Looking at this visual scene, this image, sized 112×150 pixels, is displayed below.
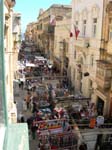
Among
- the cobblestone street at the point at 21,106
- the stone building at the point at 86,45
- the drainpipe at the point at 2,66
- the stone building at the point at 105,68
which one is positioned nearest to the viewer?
the drainpipe at the point at 2,66

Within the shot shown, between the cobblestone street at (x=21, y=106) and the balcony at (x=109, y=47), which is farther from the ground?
the balcony at (x=109, y=47)

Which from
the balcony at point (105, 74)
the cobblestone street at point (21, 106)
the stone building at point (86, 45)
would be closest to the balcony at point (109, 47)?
the balcony at point (105, 74)

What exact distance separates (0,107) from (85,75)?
16564 millimetres

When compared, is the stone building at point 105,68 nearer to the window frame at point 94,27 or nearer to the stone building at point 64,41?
the window frame at point 94,27

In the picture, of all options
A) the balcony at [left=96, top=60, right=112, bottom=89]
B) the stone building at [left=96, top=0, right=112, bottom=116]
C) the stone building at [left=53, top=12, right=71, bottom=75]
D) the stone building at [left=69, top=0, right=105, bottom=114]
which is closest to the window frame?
the stone building at [left=69, top=0, right=105, bottom=114]

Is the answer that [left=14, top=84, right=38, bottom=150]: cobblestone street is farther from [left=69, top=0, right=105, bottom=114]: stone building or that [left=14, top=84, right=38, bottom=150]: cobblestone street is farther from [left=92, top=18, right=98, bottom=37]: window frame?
[left=92, top=18, right=98, bottom=37]: window frame

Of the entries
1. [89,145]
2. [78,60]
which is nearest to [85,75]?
[78,60]

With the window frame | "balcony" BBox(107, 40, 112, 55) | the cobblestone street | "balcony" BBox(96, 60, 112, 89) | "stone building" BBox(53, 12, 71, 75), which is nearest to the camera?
the cobblestone street

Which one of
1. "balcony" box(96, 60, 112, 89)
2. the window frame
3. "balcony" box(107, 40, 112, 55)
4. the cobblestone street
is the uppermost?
the window frame

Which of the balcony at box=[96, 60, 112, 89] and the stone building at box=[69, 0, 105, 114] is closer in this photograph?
the balcony at box=[96, 60, 112, 89]

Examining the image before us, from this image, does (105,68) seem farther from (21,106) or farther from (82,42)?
(21,106)

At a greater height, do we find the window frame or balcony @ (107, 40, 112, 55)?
the window frame

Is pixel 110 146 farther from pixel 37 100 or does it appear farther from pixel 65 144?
pixel 37 100

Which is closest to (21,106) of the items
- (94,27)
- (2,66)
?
(94,27)
